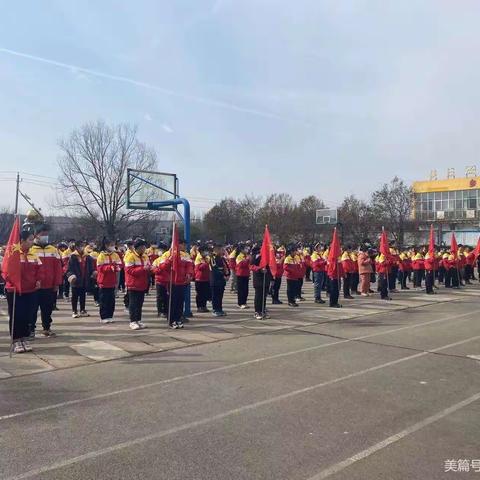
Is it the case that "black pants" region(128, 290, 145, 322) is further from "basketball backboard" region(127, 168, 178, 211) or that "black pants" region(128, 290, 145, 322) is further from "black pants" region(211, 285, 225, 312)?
"basketball backboard" region(127, 168, 178, 211)

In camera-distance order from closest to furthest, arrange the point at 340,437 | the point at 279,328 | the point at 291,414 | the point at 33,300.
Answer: the point at 340,437, the point at 291,414, the point at 33,300, the point at 279,328

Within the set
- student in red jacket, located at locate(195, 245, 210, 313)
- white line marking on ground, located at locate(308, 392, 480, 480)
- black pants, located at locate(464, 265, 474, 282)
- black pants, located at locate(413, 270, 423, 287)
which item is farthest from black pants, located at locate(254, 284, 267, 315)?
black pants, located at locate(464, 265, 474, 282)

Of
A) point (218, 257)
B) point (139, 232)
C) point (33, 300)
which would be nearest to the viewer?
point (33, 300)

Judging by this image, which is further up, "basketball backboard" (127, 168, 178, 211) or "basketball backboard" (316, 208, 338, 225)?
"basketball backboard" (316, 208, 338, 225)

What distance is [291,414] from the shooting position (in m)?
5.68

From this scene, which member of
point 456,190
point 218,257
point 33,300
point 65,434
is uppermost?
point 456,190

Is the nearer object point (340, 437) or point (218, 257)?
point (340, 437)

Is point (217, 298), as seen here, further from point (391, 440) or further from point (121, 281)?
point (391, 440)

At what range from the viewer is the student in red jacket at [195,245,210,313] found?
1398cm

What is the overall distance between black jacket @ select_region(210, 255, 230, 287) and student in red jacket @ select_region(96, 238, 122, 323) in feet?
8.88

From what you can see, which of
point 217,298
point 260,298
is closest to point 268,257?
point 260,298

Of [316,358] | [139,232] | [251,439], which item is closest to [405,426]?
[251,439]

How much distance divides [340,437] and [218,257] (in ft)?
30.2

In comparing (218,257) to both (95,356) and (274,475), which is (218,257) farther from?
(274,475)
